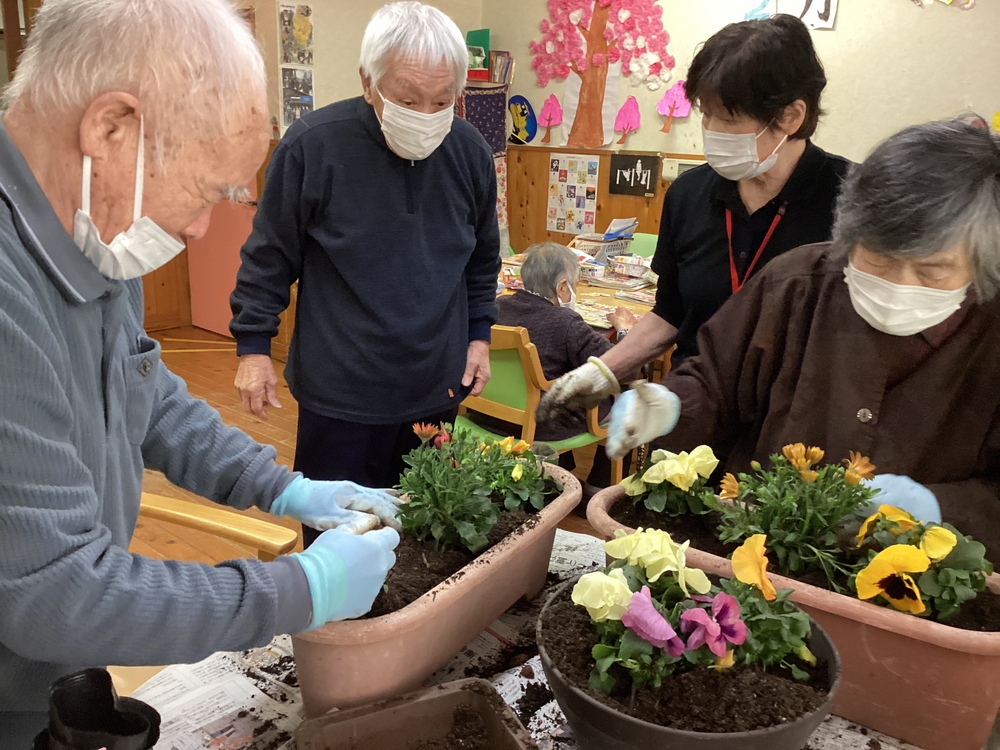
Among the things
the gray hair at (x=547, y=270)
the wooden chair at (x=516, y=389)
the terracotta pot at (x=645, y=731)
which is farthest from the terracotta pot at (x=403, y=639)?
the gray hair at (x=547, y=270)

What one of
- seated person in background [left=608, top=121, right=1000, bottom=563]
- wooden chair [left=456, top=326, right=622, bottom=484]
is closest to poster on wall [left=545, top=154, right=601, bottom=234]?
wooden chair [left=456, top=326, right=622, bottom=484]

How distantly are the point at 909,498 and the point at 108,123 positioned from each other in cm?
101

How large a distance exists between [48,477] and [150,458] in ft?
1.41

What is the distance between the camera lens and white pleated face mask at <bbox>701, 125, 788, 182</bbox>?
59.2 inches

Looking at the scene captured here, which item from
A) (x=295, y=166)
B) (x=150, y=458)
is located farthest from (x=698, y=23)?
(x=150, y=458)

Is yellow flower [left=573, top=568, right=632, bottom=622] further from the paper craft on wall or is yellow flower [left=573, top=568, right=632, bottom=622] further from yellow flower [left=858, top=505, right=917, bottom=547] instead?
the paper craft on wall

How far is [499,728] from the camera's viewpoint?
82 centimetres

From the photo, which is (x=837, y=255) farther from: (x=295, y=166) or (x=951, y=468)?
(x=295, y=166)

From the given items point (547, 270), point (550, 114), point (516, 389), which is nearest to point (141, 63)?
point (516, 389)

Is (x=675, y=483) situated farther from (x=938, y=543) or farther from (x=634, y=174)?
(x=634, y=174)

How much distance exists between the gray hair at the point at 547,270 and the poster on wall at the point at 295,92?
1991 millimetres

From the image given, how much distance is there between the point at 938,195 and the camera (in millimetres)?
974

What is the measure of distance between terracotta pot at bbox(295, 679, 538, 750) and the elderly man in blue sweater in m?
0.11

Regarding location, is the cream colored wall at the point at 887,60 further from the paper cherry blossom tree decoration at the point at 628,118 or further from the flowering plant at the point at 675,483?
the flowering plant at the point at 675,483
